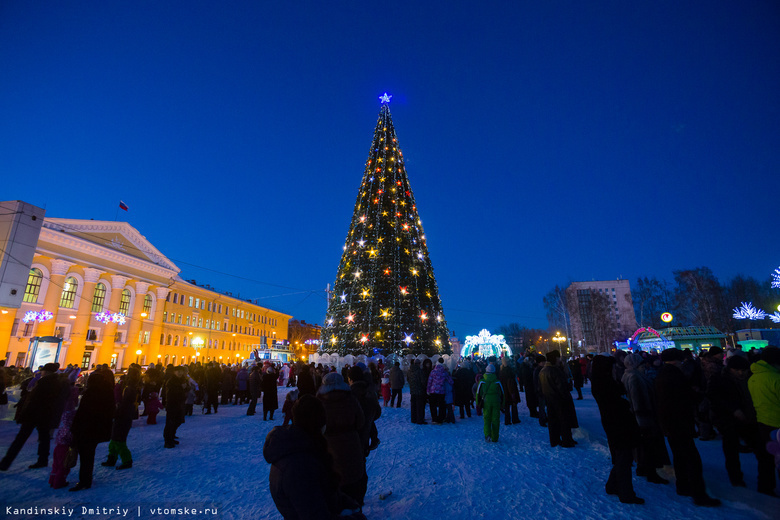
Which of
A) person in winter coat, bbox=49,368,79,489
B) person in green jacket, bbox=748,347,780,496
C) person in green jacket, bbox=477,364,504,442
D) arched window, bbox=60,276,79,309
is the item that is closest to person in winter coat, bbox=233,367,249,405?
person in winter coat, bbox=49,368,79,489

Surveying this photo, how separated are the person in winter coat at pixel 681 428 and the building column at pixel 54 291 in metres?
39.7

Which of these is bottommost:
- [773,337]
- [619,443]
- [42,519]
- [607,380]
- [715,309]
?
[42,519]

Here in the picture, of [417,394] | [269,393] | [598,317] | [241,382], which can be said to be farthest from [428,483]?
[598,317]

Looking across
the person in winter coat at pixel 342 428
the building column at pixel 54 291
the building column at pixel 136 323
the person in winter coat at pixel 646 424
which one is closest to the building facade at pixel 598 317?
the person in winter coat at pixel 646 424

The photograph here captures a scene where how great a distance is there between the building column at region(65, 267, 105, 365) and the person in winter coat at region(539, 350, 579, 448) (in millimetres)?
38377

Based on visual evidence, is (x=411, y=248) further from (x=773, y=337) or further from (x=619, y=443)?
(x=773, y=337)

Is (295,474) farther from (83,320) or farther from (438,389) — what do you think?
(83,320)

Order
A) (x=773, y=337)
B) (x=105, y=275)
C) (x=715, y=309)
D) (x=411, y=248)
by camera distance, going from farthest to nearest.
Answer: (x=715, y=309), (x=105, y=275), (x=773, y=337), (x=411, y=248)

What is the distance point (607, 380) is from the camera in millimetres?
4883

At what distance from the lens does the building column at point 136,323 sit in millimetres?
36656

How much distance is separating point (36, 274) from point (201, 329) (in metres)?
21.7

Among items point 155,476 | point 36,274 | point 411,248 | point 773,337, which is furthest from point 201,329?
point 773,337

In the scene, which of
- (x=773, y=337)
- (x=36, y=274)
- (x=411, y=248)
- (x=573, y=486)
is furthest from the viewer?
(x=36, y=274)

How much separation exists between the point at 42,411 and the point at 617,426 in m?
9.20
